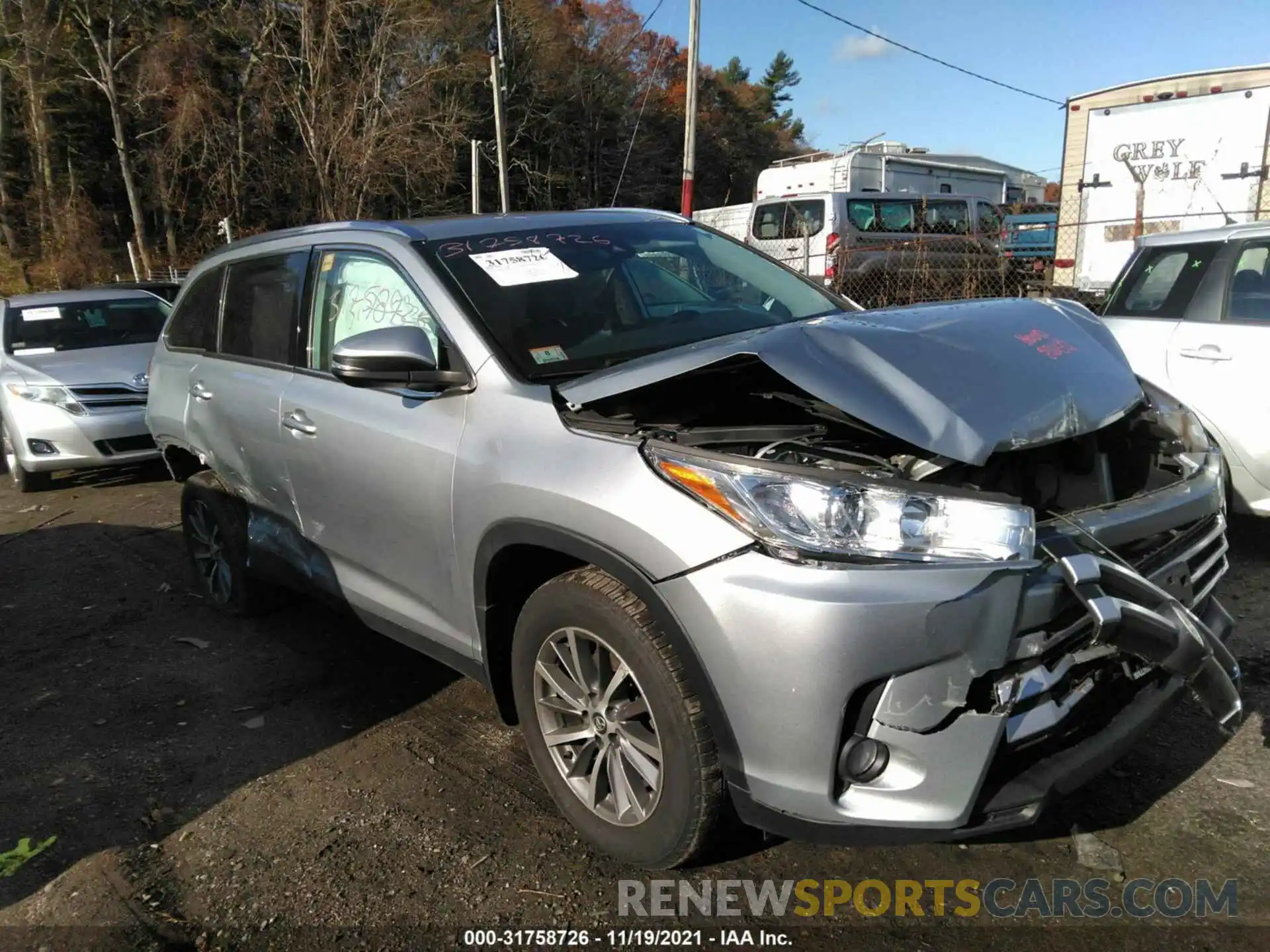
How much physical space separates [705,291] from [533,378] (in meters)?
1.04

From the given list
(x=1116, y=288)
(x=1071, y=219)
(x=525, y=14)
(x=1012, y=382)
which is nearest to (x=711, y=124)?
(x=525, y=14)

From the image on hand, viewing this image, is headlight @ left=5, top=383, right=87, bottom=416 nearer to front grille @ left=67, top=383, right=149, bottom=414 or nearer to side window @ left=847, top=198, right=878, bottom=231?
front grille @ left=67, top=383, right=149, bottom=414

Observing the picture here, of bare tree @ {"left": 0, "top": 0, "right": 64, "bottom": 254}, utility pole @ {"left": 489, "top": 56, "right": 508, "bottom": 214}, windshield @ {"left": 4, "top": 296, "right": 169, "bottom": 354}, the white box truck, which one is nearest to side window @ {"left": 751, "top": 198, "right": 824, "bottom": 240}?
the white box truck

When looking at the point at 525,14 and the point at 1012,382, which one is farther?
the point at 525,14

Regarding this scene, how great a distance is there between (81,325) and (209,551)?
5.23 m

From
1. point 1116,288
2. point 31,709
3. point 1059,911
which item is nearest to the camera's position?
point 1059,911

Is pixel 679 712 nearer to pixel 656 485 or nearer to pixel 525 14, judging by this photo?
pixel 656 485

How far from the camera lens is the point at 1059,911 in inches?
96.4

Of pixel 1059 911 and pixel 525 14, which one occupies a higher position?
pixel 525 14

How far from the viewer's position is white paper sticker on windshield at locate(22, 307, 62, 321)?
28.5ft

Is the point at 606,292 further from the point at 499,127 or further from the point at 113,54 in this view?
the point at 113,54

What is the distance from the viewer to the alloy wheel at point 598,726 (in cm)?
249

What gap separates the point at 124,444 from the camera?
26.1 feet

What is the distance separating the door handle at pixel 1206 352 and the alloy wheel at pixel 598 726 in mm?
3934
